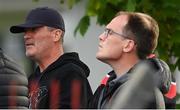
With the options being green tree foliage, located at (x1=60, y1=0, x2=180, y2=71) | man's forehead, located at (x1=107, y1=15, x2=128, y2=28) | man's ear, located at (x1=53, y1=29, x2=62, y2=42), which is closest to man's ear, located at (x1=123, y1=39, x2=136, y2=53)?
man's forehead, located at (x1=107, y1=15, x2=128, y2=28)

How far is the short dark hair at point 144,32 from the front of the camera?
9.78ft

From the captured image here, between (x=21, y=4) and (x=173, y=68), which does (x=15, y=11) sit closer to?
(x=21, y=4)

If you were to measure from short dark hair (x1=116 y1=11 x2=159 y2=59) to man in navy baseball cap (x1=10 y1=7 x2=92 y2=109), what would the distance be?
40cm

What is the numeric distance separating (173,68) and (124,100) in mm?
2844

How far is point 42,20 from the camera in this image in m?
3.77

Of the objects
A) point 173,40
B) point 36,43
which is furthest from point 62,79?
point 173,40

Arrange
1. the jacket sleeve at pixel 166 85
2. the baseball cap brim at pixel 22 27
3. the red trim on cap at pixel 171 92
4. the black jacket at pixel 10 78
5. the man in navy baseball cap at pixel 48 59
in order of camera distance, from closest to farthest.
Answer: the jacket sleeve at pixel 166 85 → the red trim on cap at pixel 171 92 → the black jacket at pixel 10 78 → the man in navy baseball cap at pixel 48 59 → the baseball cap brim at pixel 22 27

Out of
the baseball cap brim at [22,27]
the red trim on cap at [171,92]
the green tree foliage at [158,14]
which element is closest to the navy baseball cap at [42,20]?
the baseball cap brim at [22,27]

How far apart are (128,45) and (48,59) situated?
746mm

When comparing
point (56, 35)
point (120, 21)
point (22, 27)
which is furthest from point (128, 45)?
point (22, 27)

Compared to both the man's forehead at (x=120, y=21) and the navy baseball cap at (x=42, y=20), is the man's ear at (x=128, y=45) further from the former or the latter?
the navy baseball cap at (x=42, y=20)

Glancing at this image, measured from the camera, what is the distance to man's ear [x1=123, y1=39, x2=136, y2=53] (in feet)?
9.91

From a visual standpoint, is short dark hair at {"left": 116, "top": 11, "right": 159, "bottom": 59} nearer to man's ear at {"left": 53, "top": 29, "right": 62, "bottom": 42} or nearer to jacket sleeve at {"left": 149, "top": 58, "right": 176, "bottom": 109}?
jacket sleeve at {"left": 149, "top": 58, "right": 176, "bottom": 109}

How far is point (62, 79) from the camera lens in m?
3.29
